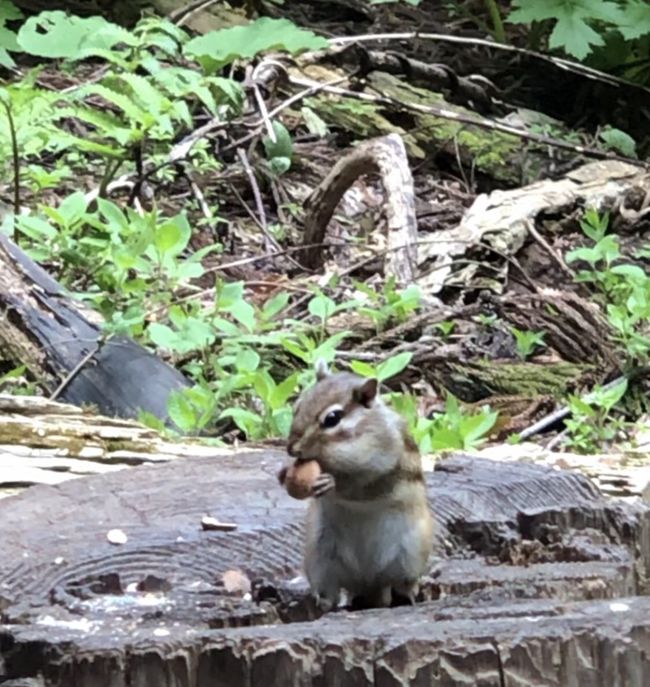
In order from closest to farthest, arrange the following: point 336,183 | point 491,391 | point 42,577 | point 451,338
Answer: point 42,577, point 491,391, point 451,338, point 336,183

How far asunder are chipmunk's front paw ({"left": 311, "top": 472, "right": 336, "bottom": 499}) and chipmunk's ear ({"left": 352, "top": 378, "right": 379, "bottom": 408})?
140 mm

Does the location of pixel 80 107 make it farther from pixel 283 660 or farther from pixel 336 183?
pixel 283 660

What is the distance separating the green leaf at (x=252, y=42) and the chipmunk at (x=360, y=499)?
12.8 ft

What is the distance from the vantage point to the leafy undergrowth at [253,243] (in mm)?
3936

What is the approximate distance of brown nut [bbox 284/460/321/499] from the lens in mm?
1861

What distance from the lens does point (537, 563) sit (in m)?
2.10

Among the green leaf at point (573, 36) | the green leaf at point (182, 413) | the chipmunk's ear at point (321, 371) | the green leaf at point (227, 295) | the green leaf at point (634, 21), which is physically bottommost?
the green leaf at point (182, 413)

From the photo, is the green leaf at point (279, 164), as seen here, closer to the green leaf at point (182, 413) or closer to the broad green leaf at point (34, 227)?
the broad green leaf at point (34, 227)

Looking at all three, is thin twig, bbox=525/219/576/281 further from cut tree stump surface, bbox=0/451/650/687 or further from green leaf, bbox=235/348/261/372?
cut tree stump surface, bbox=0/451/650/687

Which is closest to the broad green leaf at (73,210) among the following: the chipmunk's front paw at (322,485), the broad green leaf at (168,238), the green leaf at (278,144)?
the broad green leaf at (168,238)

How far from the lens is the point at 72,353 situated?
3.85m

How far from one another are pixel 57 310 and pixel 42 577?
201cm

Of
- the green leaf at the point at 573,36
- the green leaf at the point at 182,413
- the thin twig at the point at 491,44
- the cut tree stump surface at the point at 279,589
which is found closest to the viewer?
the cut tree stump surface at the point at 279,589

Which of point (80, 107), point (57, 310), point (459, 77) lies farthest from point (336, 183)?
point (459, 77)
